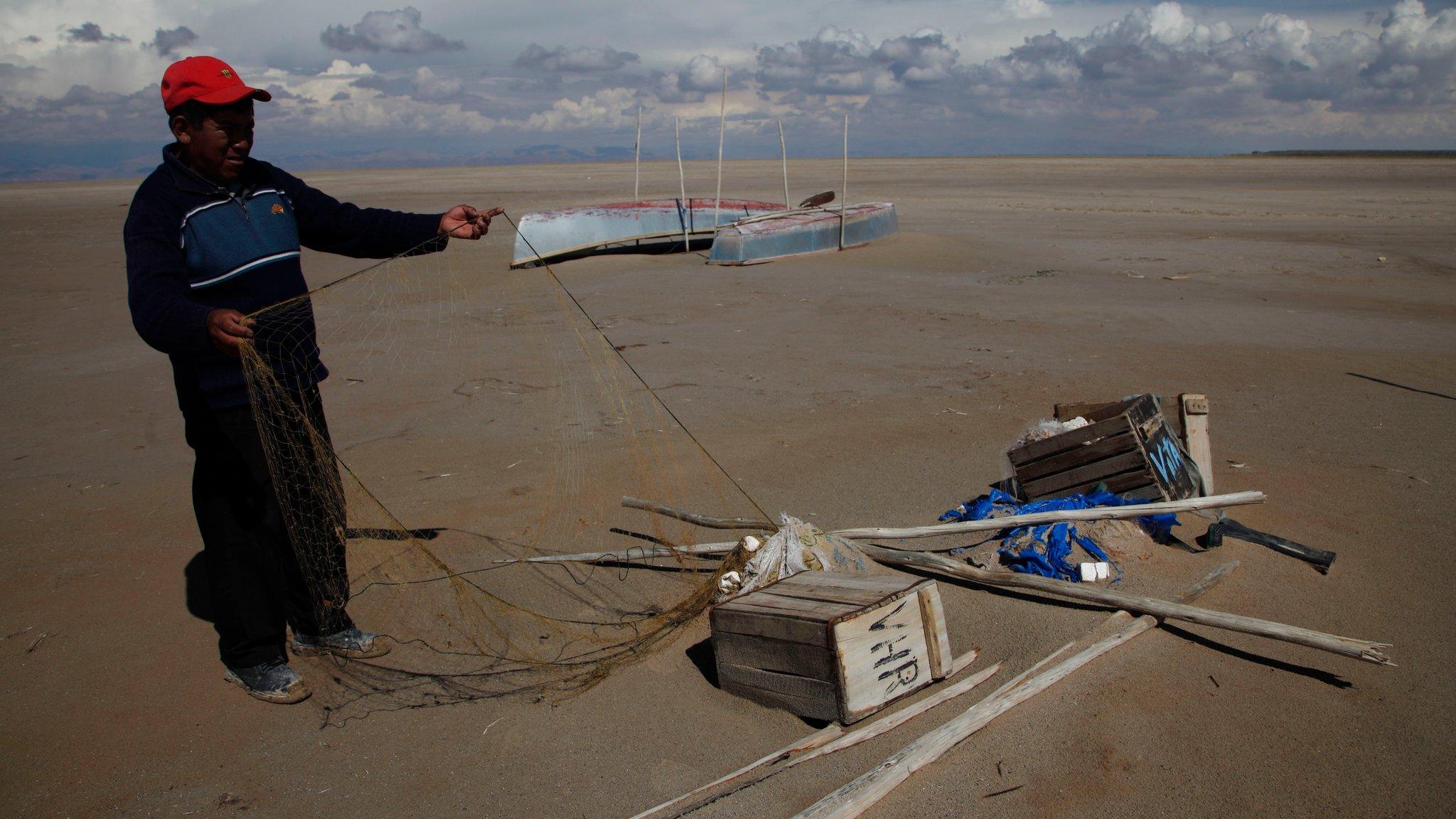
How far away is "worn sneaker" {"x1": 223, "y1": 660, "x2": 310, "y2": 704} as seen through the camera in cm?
353

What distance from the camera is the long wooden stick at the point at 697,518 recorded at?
4820 millimetres

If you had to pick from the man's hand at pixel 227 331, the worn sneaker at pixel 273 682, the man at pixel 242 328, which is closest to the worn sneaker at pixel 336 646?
the man at pixel 242 328

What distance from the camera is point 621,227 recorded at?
18.4 meters

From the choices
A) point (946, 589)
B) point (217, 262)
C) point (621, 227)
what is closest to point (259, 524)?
point (217, 262)

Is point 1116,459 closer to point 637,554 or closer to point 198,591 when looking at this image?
point 637,554

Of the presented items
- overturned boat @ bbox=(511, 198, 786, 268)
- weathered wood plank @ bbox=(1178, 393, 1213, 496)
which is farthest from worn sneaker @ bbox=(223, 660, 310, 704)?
overturned boat @ bbox=(511, 198, 786, 268)

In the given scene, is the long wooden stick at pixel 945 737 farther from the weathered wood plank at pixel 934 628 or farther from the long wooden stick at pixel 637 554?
the long wooden stick at pixel 637 554

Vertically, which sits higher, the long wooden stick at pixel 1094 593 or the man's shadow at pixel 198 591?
the long wooden stick at pixel 1094 593

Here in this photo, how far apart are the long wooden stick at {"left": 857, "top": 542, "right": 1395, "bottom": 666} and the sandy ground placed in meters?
0.10

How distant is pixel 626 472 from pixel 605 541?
1.20 metres

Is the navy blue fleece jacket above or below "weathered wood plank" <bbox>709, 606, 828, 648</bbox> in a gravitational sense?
above

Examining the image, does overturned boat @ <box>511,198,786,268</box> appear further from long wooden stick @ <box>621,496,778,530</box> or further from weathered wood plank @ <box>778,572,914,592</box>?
weathered wood plank @ <box>778,572,914,592</box>

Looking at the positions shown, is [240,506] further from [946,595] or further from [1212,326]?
[1212,326]

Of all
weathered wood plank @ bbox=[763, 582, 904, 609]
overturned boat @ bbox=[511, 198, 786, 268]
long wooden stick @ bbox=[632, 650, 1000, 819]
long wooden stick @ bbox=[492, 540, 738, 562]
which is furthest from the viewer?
overturned boat @ bbox=[511, 198, 786, 268]
